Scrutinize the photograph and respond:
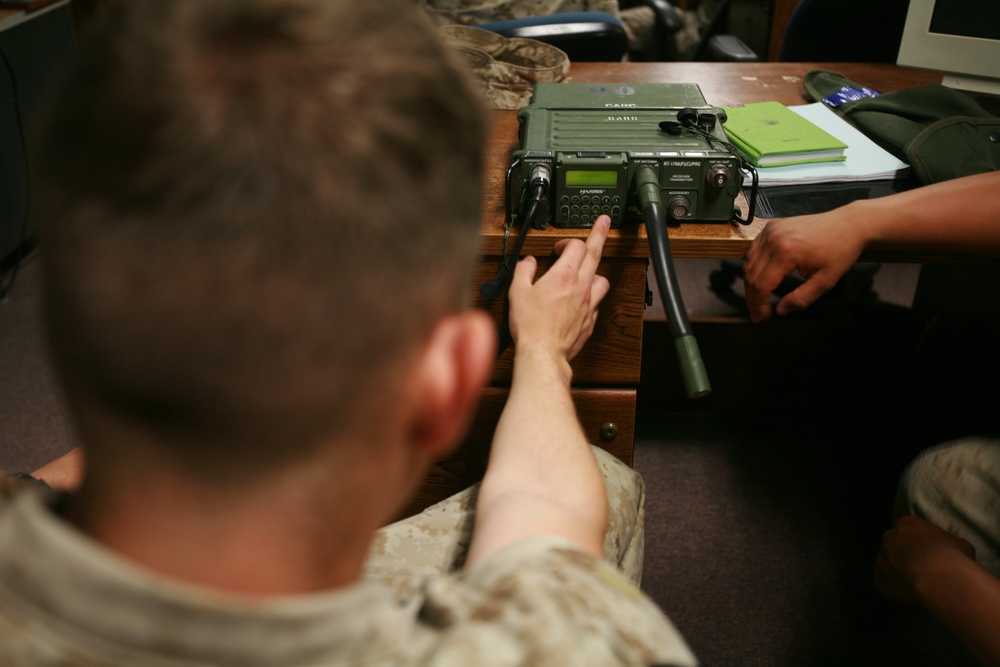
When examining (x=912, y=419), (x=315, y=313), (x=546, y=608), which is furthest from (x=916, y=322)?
(x=315, y=313)

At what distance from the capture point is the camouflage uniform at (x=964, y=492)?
3.33 ft

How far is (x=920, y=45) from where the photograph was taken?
1399mm

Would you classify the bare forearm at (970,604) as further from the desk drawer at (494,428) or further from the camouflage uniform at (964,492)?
the desk drawer at (494,428)

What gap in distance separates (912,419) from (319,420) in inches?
63.6

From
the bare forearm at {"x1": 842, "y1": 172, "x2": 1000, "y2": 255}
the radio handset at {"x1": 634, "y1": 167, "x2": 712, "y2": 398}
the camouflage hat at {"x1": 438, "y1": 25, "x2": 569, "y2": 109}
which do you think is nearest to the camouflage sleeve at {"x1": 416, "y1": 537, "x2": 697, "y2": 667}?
the radio handset at {"x1": 634, "y1": 167, "x2": 712, "y2": 398}

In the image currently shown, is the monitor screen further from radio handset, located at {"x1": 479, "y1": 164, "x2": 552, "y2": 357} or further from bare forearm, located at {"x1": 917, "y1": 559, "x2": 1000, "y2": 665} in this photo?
bare forearm, located at {"x1": 917, "y1": 559, "x2": 1000, "y2": 665}

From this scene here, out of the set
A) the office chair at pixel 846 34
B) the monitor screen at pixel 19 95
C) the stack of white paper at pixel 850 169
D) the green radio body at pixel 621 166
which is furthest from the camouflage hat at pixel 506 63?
the monitor screen at pixel 19 95

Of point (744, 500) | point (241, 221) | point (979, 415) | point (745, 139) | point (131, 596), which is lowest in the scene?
point (744, 500)

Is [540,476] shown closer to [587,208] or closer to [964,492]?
Result: [587,208]

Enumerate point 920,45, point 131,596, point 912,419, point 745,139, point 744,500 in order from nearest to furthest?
point 131,596 → point 745,139 → point 920,45 → point 744,500 → point 912,419

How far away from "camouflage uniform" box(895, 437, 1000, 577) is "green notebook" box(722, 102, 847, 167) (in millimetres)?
423

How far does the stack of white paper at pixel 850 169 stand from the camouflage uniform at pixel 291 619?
0.74 m

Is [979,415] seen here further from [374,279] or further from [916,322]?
[374,279]

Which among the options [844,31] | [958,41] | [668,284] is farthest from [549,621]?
[844,31]
